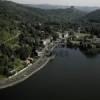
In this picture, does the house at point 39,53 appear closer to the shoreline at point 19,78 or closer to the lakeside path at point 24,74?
the lakeside path at point 24,74

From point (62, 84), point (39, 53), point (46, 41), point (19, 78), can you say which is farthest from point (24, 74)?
point (46, 41)

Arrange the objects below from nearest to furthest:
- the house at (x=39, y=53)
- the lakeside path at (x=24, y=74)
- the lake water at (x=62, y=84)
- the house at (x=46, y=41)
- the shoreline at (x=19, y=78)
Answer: the lake water at (x=62, y=84), the shoreline at (x=19, y=78), the lakeside path at (x=24, y=74), the house at (x=39, y=53), the house at (x=46, y=41)

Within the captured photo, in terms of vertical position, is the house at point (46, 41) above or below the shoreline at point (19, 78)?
above

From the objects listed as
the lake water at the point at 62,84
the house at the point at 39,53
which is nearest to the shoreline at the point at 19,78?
the lake water at the point at 62,84

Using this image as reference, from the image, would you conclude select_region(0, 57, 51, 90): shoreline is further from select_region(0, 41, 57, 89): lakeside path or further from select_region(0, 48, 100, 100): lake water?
select_region(0, 48, 100, 100): lake water

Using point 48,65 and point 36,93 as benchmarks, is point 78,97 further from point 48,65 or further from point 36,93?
point 48,65

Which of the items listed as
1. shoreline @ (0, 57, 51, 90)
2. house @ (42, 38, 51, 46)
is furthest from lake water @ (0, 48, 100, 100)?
house @ (42, 38, 51, 46)

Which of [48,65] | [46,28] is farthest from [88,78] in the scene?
[46,28]

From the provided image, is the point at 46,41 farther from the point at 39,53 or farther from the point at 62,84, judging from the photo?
the point at 62,84
